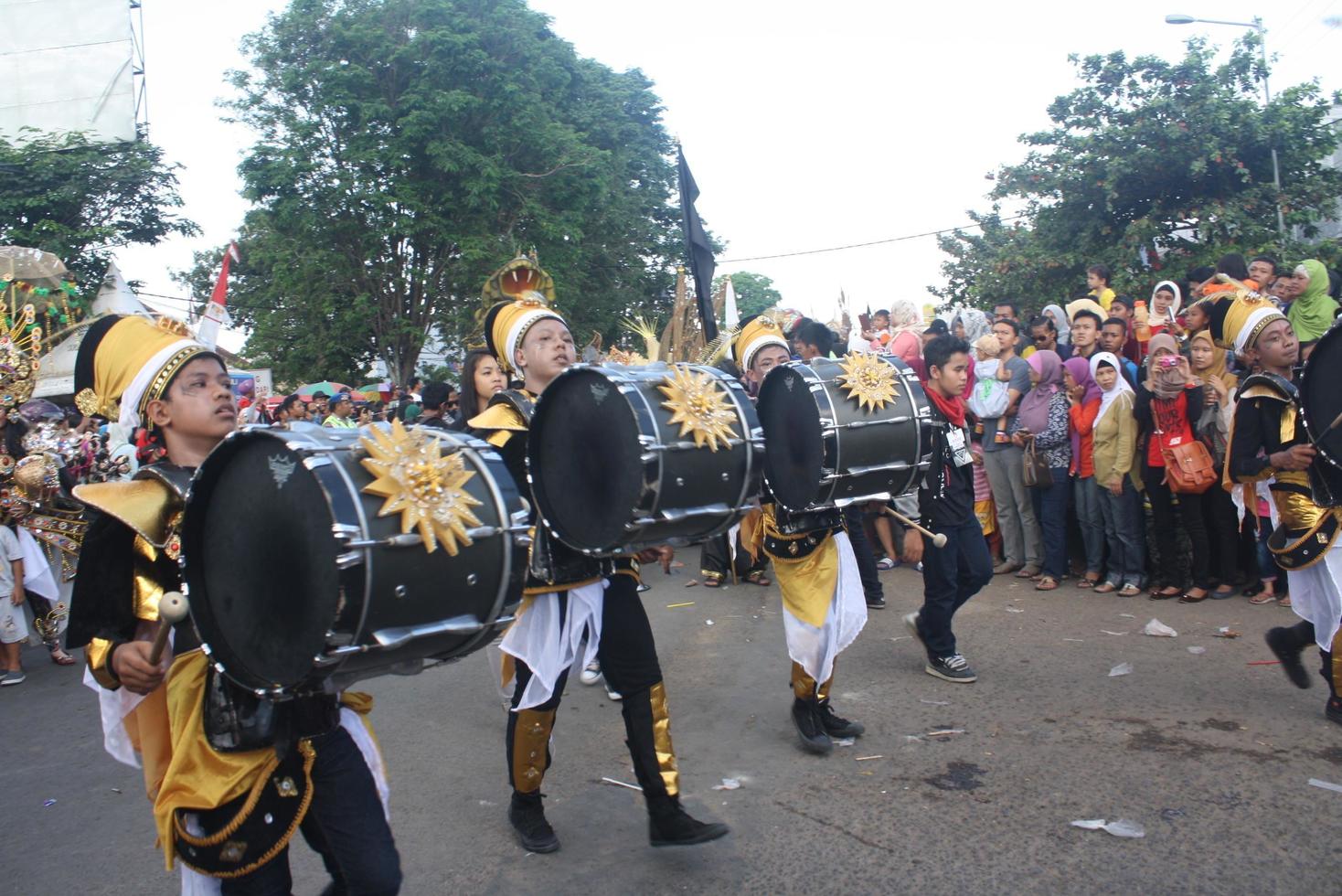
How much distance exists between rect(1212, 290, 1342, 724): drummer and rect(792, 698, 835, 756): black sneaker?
2.34 meters

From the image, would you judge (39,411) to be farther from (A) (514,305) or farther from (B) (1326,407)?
(B) (1326,407)

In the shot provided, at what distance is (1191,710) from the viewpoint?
516 cm

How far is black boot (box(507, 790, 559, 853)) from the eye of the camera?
408 centimetres

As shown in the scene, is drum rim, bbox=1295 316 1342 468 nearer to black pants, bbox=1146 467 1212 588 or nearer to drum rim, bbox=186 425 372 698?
black pants, bbox=1146 467 1212 588

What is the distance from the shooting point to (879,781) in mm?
4578

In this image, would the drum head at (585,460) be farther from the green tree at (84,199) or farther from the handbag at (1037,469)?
the green tree at (84,199)

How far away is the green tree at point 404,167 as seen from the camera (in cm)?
2486

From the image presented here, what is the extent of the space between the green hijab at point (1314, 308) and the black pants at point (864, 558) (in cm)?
383

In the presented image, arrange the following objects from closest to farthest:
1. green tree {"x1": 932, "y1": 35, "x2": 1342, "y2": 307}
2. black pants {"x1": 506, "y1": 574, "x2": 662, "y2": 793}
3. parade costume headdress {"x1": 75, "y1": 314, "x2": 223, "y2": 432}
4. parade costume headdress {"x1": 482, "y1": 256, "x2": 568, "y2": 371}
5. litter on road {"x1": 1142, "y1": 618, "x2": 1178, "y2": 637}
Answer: parade costume headdress {"x1": 75, "y1": 314, "x2": 223, "y2": 432} → black pants {"x1": 506, "y1": 574, "x2": 662, "y2": 793} → parade costume headdress {"x1": 482, "y1": 256, "x2": 568, "y2": 371} → litter on road {"x1": 1142, "y1": 618, "x2": 1178, "y2": 637} → green tree {"x1": 932, "y1": 35, "x2": 1342, "y2": 307}

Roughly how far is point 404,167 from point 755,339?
2169cm

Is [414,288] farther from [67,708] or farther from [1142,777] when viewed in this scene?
[1142,777]

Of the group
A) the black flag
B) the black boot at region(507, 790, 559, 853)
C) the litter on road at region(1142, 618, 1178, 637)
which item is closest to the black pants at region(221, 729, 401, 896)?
the black boot at region(507, 790, 559, 853)

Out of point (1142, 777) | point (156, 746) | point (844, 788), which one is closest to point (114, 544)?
point (156, 746)

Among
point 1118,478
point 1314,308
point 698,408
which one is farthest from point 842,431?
point 1314,308
